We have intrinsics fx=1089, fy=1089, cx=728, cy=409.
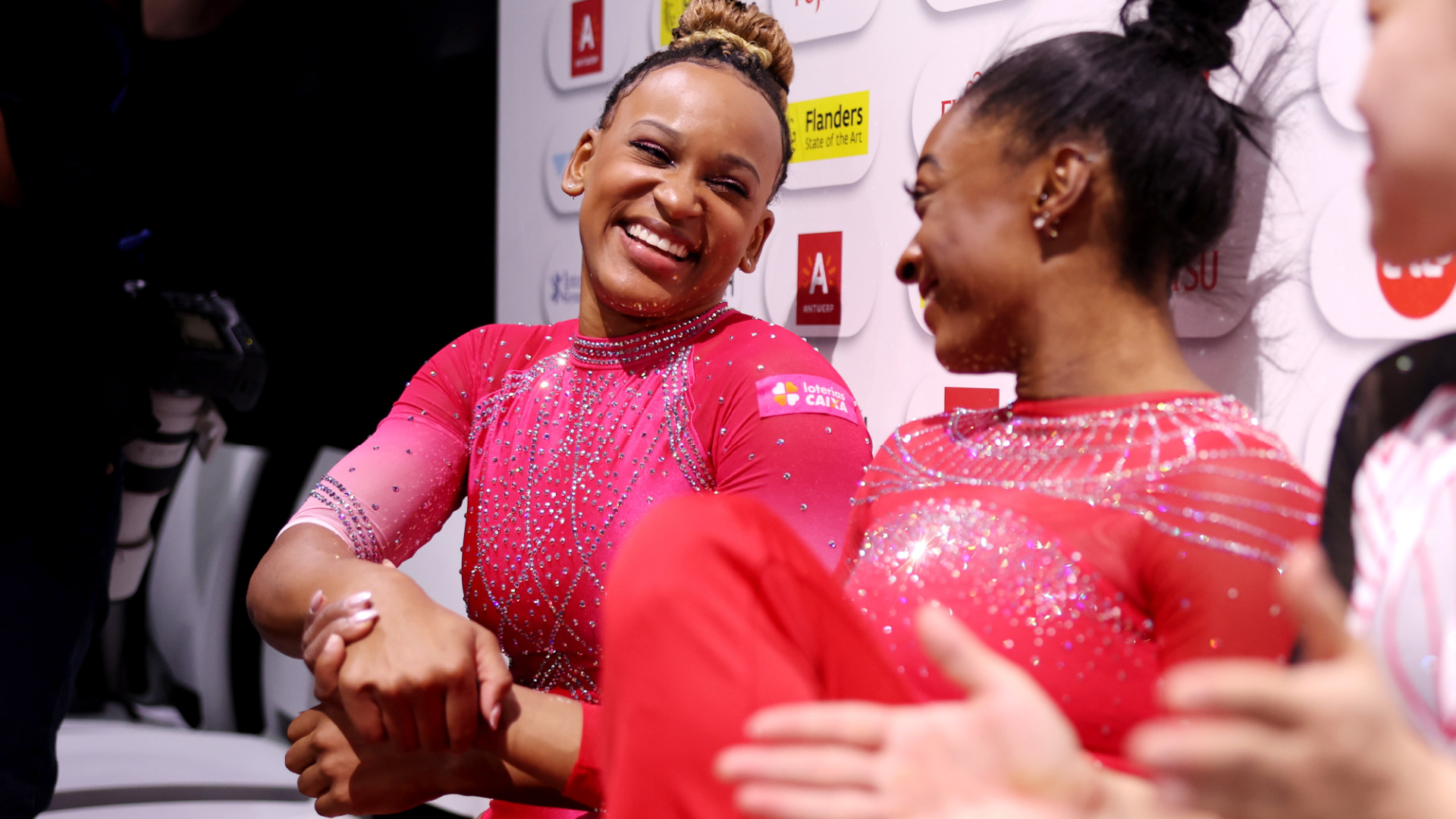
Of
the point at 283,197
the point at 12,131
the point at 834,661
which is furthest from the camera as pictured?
the point at 283,197

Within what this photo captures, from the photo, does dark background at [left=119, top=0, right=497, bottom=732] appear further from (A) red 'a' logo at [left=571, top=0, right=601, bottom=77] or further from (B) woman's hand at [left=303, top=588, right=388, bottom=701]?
(B) woman's hand at [left=303, top=588, right=388, bottom=701]

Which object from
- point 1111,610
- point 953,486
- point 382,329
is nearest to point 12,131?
point 382,329

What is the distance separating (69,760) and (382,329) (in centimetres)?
108

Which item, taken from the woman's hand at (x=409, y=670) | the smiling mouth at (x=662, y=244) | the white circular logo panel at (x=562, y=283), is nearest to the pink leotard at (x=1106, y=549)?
the woman's hand at (x=409, y=670)

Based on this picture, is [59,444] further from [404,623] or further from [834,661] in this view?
[834,661]

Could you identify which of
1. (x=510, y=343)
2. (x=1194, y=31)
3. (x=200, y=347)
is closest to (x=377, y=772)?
(x=510, y=343)

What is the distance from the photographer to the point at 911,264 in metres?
0.91

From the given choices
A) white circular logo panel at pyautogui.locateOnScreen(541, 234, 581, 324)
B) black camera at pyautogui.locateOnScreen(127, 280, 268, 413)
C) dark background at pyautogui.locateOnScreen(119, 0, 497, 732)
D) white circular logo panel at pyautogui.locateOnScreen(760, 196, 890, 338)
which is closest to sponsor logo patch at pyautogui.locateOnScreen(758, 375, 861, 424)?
→ white circular logo panel at pyautogui.locateOnScreen(760, 196, 890, 338)

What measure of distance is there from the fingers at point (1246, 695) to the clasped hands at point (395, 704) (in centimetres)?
67

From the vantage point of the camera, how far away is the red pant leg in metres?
0.61

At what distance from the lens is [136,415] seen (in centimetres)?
170

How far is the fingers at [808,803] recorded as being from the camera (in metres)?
0.52

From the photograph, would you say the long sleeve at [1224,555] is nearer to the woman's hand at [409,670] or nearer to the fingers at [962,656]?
the fingers at [962,656]

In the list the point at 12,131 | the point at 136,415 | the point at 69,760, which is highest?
the point at 12,131
